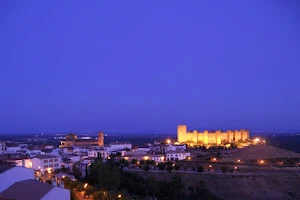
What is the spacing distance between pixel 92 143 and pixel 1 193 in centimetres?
4536

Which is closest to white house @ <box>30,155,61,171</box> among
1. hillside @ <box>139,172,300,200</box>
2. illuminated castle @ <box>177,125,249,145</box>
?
hillside @ <box>139,172,300,200</box>

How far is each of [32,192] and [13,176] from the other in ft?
9.89

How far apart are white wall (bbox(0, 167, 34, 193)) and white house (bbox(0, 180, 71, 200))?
1.15 ft

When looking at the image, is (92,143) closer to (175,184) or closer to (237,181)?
(237,181)

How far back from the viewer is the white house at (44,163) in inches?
1121

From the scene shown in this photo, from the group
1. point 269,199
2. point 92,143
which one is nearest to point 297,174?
point 269,199

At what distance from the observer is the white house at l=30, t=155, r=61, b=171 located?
1121 inches

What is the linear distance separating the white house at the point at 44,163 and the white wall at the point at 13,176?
10.6 metres

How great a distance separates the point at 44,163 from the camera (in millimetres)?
28906

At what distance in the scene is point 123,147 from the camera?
164ft

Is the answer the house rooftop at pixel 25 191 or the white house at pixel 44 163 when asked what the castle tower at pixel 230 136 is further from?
the house rooftop at pixel 25 191

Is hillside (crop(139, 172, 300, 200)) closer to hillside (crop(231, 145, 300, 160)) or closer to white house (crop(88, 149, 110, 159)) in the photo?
hillside (crop(231, 145, 300, 160))

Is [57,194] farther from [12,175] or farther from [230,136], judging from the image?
[230,136]

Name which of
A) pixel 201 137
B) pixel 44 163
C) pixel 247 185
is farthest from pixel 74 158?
pixel 201 137
